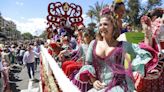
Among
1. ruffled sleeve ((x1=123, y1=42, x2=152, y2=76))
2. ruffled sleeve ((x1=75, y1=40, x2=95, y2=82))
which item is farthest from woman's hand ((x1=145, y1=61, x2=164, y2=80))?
ruffled sleeve ((x1=75, y1=40, x2=95, y2=82))

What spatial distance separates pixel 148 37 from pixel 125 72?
596 millimetres

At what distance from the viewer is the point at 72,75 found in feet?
17.7

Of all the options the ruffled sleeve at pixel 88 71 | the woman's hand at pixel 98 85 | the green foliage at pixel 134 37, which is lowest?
the woman's hand at pixel 98 85

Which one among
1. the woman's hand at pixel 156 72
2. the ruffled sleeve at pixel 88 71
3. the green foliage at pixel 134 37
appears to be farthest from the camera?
the green foliage at pixel 134 37

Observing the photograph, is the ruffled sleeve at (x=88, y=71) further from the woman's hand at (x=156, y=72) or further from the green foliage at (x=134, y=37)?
the green foliage at (x=134, y=37)

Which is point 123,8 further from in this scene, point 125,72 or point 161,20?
point 125,72

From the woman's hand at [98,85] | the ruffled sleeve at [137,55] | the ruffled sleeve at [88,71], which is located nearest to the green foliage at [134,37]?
the ruffled sleeve at [137,55]

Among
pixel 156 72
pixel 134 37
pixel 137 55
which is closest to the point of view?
pixel 137 55

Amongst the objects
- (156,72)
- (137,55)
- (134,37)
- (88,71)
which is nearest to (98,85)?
(88,71)

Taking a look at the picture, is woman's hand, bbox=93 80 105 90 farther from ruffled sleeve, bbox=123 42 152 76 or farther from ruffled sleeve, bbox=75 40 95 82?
ruffled sleeve, bbox=123 42 152 76

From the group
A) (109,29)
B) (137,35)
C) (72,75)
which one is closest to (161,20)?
(137,35)

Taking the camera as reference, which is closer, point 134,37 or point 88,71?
point 88,71

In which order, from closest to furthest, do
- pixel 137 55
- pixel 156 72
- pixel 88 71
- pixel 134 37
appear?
1. pixel 137 55
2. pixel 88 71
3. pixel 156 72
4. pixel 134 37

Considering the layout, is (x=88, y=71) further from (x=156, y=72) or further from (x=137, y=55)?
(x=156, y=72)
